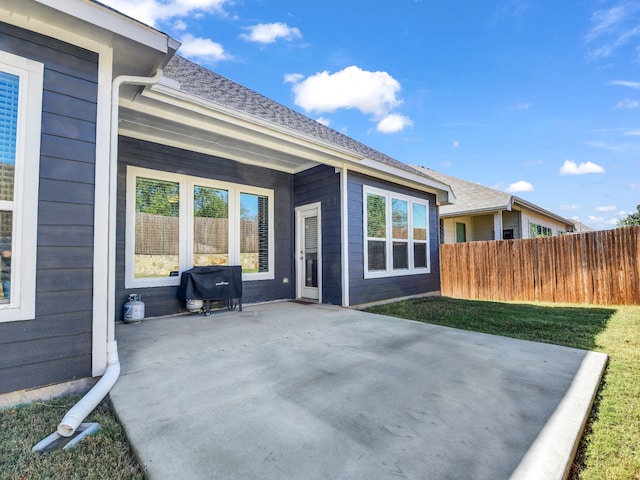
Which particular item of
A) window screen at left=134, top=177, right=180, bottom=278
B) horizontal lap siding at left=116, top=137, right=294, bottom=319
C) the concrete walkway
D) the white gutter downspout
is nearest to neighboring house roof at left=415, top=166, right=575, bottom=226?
horizontal lap siding at left=116, top=137, right=294, bottom=319

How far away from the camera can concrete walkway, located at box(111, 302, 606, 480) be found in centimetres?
149

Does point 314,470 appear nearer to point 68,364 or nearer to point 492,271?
point 68,364

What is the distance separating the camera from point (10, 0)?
6.89 feet

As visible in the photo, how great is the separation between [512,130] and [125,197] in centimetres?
1447

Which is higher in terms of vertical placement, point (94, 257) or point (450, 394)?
point (94, 257)

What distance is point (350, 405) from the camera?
2062 millimetres

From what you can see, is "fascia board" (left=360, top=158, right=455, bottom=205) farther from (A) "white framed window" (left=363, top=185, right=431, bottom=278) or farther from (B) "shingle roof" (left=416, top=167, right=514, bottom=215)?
(B) "shingle roof" (left=416, top=167, right=514, bottom=215)

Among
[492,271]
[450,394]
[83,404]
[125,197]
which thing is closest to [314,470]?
[450,394]

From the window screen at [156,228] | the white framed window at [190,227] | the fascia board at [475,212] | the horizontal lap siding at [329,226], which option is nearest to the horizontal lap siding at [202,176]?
the white framed window at [190,227]

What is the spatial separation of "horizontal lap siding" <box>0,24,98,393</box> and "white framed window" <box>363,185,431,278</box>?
15.5 ft

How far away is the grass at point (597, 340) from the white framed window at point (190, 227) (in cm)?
276

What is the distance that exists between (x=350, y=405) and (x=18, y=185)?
2808 millimetres

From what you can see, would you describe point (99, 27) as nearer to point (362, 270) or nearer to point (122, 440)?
point (122, 440)

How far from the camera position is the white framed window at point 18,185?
2.14 metres
